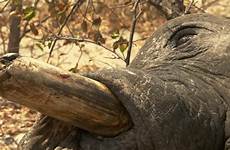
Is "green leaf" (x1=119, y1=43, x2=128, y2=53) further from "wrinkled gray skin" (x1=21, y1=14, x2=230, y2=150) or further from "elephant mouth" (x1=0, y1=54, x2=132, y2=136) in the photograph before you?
"elephant mouth" (x1=0, y1=54, x2=132, y2=136)

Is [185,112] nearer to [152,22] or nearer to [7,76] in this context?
[7,76]

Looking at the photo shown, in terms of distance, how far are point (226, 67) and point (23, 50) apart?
22.6ft

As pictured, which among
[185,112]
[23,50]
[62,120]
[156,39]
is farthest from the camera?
[23,50]

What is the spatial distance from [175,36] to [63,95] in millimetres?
732

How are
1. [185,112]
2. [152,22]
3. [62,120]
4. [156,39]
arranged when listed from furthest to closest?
[152,22] → [156,39] → [185,112] → [62,120]

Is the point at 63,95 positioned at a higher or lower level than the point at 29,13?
lower

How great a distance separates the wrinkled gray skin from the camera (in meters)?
1.80

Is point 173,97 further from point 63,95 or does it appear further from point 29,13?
point 29,13

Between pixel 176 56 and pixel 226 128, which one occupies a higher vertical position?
pixel 176 56

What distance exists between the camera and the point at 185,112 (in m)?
1.91

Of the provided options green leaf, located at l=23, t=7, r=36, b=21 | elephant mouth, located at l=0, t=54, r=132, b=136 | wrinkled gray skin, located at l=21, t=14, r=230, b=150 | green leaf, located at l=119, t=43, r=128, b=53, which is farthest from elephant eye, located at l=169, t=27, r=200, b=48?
green leaf, located at l=23, t=7, r=36, b=21

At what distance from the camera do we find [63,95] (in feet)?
5.57

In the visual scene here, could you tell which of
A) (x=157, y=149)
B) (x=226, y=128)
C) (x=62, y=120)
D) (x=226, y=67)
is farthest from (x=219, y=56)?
(x=62, y=120)

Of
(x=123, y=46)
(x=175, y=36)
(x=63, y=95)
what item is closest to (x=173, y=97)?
(x=63, y=95)
